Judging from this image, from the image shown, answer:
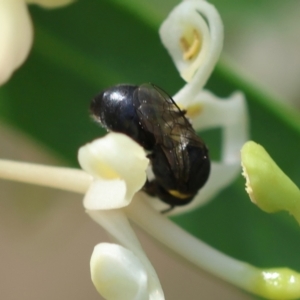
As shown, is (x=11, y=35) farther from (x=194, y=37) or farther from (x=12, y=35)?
(x=194, y=37)

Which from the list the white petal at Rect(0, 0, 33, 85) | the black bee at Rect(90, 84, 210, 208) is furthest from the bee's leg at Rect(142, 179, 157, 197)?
the white petal at Rect(0, 0, 33, 85)

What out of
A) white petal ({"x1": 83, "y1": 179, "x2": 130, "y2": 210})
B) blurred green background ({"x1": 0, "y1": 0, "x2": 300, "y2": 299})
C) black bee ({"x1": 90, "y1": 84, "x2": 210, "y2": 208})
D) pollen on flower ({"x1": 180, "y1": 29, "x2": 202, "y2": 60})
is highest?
pollen on flower ({"x1": 180, "y1": 29, "x2": 202, "y2": 60})

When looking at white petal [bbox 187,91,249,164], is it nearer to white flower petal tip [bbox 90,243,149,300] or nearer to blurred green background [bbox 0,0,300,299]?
blurred green background [bbox 0,0,300,299]

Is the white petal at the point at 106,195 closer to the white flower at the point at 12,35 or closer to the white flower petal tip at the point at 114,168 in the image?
the white flower petal tip at the point at 114,168

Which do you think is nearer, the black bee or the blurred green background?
the black bee

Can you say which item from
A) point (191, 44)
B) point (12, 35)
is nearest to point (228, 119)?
point (191, 44)

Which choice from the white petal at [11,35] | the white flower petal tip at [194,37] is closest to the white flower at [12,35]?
the white petal at [11,35]

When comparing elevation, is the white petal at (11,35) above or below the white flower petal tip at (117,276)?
above

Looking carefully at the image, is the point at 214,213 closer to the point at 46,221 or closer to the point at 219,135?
the point at 219,135
